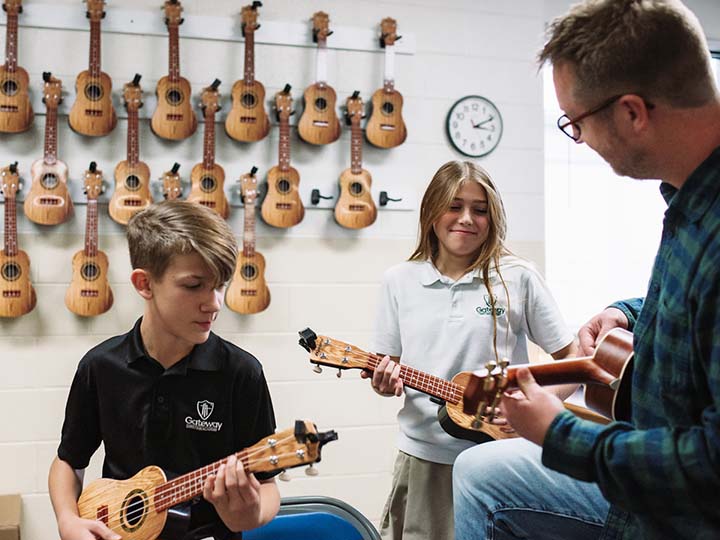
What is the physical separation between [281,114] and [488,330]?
163 centimetres

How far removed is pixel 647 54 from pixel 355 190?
2565 millimetres

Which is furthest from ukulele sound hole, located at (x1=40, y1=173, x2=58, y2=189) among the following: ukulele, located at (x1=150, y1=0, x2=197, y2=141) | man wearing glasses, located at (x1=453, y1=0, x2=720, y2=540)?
man wearing glasses, located at (x1=453, y1=0, x2=720, y2=540)

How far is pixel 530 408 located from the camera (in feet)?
4.64

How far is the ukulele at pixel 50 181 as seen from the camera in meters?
3.51

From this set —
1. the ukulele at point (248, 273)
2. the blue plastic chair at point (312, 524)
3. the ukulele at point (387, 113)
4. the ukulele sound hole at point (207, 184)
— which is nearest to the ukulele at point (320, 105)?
the ukulele at point (387, 113)

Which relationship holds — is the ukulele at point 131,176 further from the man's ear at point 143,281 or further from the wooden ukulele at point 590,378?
the wooden ukulele at point 590,378

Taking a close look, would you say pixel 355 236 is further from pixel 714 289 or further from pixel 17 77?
pixel 714 289

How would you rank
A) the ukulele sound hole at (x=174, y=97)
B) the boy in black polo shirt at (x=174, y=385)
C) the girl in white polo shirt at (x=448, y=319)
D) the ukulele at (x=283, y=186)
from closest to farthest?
Result: the boy in black polo shirt at (x=174, y=385) < the girl in white polo shirt at (x=448, y=319) < the ukulele sound hole at (x=174, y=97) < the ukulele at (x=283, y=186)

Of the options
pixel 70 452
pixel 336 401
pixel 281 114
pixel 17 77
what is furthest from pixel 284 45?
pixel 70 452

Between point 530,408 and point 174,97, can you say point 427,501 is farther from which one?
point 174,97

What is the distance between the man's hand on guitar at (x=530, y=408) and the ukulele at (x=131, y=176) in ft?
8.27

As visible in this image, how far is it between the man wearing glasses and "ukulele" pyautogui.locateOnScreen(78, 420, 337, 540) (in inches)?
17.5

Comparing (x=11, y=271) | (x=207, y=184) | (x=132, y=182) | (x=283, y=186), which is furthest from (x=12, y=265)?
(x=283, y=186)

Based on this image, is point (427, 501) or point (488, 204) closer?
point (427, 501)
